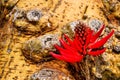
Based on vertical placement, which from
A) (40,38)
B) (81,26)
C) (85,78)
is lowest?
(85,78)

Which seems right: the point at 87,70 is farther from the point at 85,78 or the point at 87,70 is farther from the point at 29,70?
the point at 29,70

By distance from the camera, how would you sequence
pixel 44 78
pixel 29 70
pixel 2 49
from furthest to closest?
pixel 2 49, pixel 29 70, pixel 44 78

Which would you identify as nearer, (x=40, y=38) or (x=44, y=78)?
(x=44, y=78)

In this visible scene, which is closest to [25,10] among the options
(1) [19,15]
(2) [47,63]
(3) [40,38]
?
(1) [19,15]

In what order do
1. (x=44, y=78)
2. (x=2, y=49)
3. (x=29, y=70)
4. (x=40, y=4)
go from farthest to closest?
(x=40, y=4) → (x=2, y=49) → (x=29, y=70) → (x=44, y=78)

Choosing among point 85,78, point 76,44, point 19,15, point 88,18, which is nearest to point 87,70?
point 85,78

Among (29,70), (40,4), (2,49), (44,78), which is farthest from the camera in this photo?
(40,4)

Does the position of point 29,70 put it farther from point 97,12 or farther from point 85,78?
point 97,12

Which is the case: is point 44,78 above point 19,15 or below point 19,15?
below

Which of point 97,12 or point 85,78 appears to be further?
point 97,12
